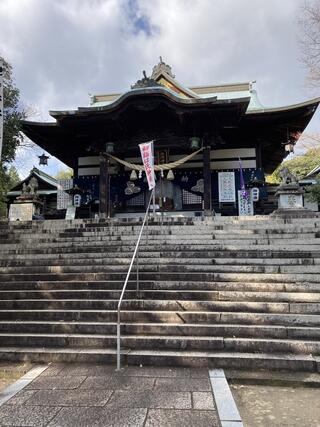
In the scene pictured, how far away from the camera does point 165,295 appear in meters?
6.43

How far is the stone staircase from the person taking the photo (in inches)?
202

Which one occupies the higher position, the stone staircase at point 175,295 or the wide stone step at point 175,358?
the stone staircase at point 175,295

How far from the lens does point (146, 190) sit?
15797 millimetres

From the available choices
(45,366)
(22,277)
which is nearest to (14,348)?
(45,366)

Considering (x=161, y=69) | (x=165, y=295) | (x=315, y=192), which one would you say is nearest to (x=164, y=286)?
(x=165, y=295)

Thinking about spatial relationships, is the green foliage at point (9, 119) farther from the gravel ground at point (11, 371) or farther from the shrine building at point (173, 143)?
the gravel ground at point (11, 371)

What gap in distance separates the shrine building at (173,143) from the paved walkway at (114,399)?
9.25m

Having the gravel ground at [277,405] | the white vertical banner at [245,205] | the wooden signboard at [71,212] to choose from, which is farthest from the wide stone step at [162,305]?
the wooden signboard at [71,212]

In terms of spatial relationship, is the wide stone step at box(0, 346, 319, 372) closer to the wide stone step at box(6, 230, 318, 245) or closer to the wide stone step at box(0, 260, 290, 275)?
the wide stone step at box(0, 260, 290, 275)

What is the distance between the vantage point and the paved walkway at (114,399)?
11.4 feet

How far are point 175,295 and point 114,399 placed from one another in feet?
8.78

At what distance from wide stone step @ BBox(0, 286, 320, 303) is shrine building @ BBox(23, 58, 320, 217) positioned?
23.5ft

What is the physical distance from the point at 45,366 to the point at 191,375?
198cm

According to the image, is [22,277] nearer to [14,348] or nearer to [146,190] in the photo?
[14,348]
